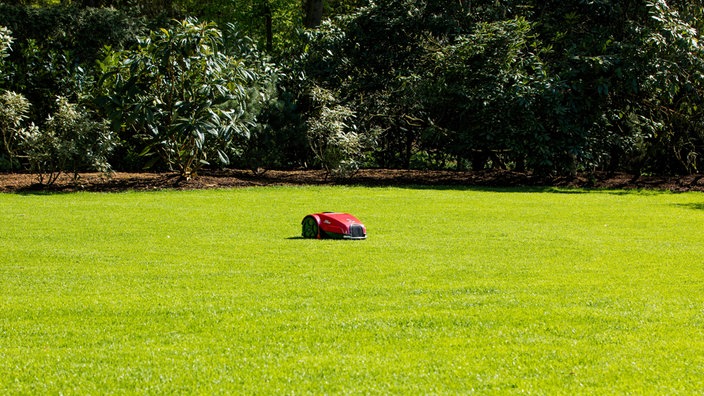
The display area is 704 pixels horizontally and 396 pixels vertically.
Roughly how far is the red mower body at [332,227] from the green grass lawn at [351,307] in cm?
31

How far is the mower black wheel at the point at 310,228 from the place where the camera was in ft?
34.8

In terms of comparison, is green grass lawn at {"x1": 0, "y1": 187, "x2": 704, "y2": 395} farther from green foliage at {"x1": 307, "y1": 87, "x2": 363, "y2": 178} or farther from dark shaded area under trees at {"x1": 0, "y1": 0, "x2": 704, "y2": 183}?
green foliage at {"x1": 307, "y1": 87, "x2": 363, "y2": 178}

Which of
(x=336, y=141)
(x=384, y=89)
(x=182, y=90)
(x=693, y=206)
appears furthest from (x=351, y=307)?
(x=384, y=89)

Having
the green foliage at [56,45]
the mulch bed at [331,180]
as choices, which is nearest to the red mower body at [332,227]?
the mulch bed at [331,180]

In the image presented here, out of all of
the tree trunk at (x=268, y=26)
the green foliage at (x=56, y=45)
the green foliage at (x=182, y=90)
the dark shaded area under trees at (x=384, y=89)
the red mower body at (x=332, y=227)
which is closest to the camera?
the red mower body at (x=332, y=227)

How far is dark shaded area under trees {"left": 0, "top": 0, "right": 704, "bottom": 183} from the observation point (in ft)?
57.2

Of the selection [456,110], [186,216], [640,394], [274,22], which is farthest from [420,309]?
[274,22]

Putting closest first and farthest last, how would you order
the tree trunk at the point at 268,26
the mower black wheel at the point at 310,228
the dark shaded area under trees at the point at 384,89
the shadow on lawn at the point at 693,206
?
the mower black wheel at the point at 310,228 < the shadow on lawn at the point at 693,206 < the dark shaded area under trees at the point at 384,89 < the tree trunk at the point at 268,26

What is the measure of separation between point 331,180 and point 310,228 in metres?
8.96

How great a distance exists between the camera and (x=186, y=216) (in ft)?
42.7

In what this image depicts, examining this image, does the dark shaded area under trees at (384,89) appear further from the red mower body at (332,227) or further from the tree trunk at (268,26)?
the tree trunk at (268,26)

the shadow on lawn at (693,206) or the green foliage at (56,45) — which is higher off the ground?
the green foliage at (56,45)

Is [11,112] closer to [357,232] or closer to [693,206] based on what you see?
[357,232]

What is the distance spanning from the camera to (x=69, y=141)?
1706cm
